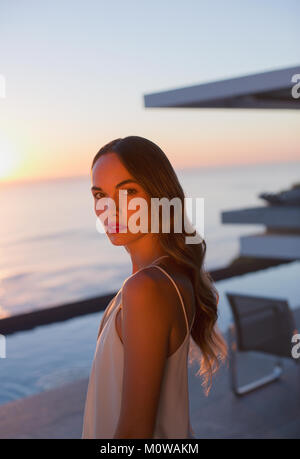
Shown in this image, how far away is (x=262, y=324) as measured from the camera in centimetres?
396

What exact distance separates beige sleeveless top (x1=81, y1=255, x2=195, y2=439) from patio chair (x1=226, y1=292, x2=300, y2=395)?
9.37ft

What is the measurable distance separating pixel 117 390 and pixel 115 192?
0.38 metres

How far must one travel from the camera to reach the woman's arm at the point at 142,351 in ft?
3.12

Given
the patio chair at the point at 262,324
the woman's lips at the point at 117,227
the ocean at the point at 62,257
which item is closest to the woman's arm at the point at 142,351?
the woman's lips at the point at 117,227

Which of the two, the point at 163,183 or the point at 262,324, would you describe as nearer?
the point at 163,183

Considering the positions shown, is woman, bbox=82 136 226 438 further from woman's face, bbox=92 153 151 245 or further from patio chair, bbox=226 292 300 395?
patio chair, bbox=226 292 300 395

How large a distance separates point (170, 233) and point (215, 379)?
3636mm

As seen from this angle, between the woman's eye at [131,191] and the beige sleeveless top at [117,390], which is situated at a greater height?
the woman's eye at [131,191]

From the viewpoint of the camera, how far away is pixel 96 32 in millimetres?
16719

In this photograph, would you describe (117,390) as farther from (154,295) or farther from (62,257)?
(62,257)

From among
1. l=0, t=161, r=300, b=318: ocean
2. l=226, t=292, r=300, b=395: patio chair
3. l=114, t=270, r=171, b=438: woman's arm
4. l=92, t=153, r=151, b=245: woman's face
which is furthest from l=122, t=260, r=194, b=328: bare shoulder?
l=0, t=161, r=300, b=318: ocean

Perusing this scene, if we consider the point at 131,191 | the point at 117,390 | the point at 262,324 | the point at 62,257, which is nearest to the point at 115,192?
the point at 131,191

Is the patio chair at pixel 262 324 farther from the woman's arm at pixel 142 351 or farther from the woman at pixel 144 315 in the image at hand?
the woman's arm at pixel 142 351
